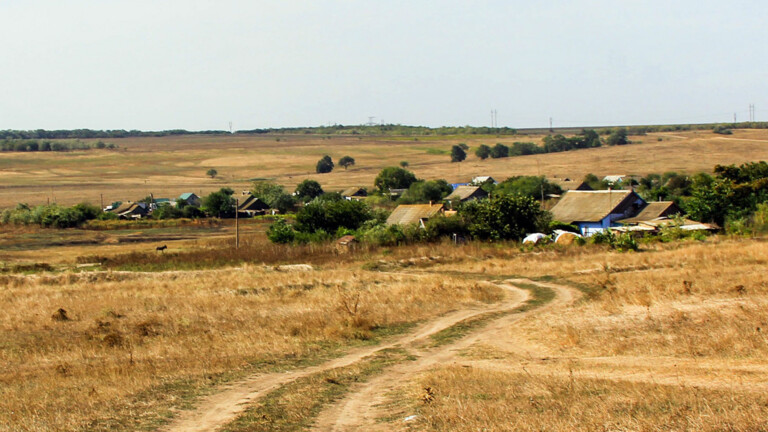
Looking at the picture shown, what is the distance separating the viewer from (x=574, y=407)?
8859 millimetres

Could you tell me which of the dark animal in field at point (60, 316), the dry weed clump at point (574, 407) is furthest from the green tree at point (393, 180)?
the dry weed clump at point (574, 407)

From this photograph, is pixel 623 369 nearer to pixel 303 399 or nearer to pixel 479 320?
pixel 303 399

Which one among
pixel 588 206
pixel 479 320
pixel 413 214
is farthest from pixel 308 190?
pixel 479 320

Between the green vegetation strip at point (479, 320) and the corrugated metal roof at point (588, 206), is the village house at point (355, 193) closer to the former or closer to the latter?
the corrugated metal roof at point (588, 206)

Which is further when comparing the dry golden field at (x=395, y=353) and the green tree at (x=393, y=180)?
the green tree at (x=393, y=180)

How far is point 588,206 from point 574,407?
1915 inches

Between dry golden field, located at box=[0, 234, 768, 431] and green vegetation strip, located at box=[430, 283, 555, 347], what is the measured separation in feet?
0.27

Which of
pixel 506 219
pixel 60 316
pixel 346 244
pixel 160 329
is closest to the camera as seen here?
pixel 160 329

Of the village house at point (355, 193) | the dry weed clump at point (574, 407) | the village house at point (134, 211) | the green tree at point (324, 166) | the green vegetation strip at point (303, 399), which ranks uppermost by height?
the green tree at point (324, 166)

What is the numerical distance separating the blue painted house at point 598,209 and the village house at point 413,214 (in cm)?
894

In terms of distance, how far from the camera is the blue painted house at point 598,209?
53.8 meters

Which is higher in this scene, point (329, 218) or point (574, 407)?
point (574, 407)

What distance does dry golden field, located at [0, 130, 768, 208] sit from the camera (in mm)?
118812

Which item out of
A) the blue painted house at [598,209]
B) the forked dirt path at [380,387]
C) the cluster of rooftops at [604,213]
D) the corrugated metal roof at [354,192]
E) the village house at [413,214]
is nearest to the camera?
the forked dirt path at [380,387]
